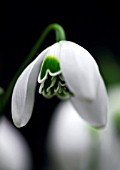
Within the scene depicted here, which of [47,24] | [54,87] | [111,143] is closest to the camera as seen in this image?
[54,87]

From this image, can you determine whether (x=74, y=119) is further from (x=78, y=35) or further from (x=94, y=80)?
(x=78, y=35)

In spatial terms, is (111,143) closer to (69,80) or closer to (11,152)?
(11,152)

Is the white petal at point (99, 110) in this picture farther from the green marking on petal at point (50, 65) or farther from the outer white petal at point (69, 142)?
the outer white petal at point (69, 142)

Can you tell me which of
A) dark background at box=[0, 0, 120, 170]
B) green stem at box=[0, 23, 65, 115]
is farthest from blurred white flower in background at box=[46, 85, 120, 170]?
dark background at box=[0, 0, 120, 170]

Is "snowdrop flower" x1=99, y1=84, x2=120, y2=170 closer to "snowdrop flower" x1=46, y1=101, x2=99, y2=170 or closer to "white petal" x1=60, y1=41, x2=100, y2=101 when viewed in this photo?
"snowdrop flower" x1=46, y1=101, x2=99, y2=170

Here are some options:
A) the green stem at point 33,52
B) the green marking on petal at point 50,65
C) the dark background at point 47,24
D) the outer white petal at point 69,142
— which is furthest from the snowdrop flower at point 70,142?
the dark background at point 47,24

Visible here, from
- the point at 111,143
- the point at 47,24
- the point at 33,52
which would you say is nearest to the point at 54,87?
the point at 33,52

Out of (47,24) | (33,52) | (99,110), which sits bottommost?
(99,110)
